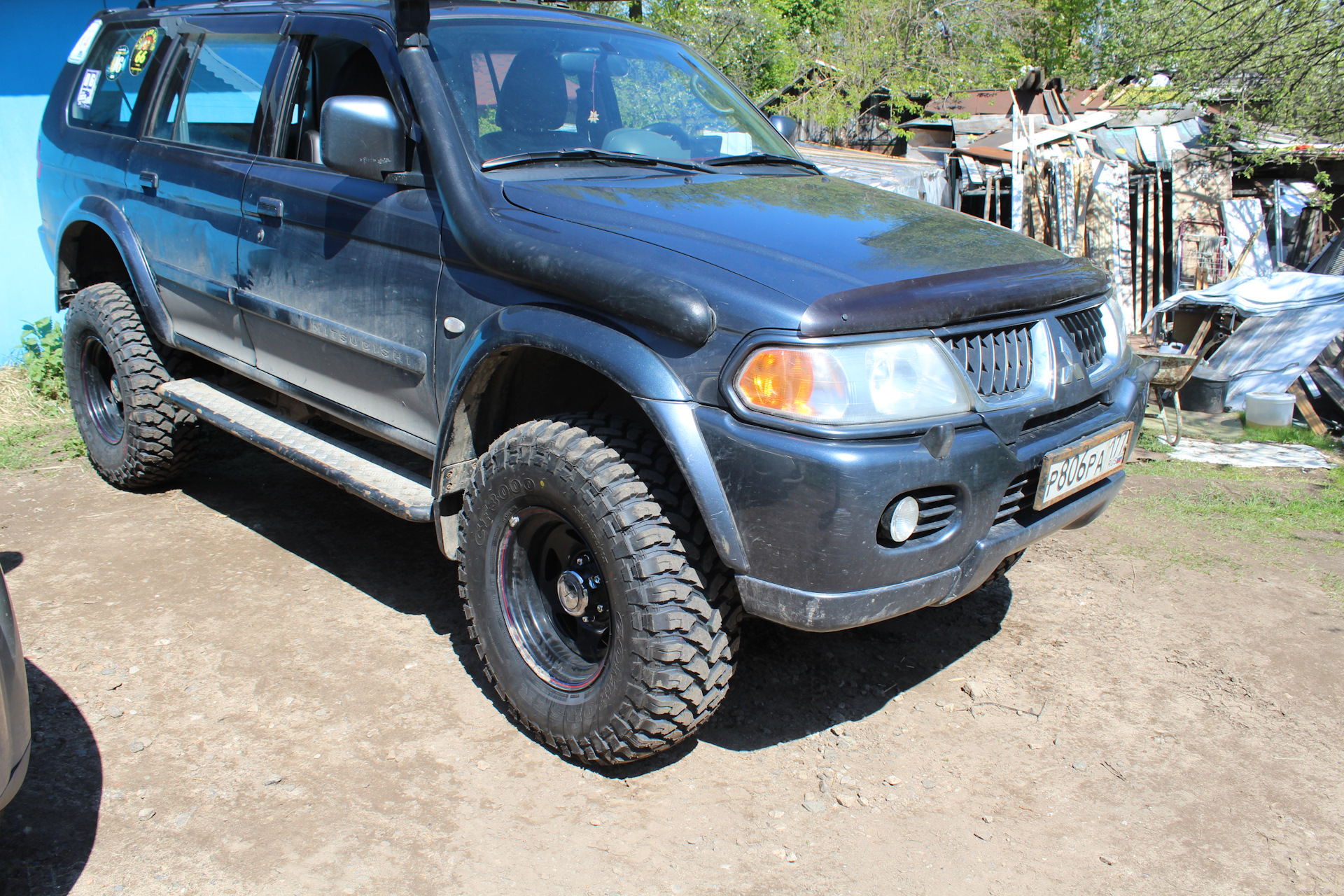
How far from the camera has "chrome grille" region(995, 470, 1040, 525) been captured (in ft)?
8.27

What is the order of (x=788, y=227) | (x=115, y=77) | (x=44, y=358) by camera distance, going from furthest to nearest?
(x=44, y=358)
(x=115, y=77)
(x=788, y=227)

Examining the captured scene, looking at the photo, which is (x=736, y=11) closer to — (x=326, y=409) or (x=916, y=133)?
(x=916, y=133)

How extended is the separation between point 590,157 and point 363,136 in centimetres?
70

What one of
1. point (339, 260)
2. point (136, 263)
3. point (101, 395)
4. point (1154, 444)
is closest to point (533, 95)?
point (339, 260)

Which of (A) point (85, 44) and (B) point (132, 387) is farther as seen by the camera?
(A) point (85, 44)

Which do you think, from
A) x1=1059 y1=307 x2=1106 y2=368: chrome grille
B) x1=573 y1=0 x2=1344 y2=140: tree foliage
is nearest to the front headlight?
x1=1059 y1=307 x2=1106 y2=368: chrome grille

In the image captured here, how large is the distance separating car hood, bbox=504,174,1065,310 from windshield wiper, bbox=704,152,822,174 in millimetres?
Result: 210

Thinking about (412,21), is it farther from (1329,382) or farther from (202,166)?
(1329,382)

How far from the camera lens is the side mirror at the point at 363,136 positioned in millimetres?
2824

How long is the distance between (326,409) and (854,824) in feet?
7.43

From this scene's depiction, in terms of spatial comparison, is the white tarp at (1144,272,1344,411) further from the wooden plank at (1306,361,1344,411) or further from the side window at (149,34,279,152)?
the side window at (149,34,279,152)

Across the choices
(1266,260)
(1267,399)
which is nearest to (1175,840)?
(1267,399)

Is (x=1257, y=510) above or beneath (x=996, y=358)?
beneath

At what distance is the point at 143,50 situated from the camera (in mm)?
4289
